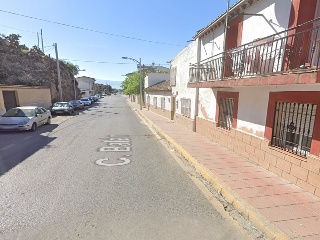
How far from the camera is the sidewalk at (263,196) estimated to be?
10.3 ft

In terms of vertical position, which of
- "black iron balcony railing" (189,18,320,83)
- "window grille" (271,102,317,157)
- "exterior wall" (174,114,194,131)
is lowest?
"exterior wall" (174,114,194,131)

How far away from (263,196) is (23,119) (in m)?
11.9

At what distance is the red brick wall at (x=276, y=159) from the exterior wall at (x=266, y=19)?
3.13 metres

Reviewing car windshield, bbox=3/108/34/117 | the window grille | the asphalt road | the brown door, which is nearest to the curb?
the asphalt road

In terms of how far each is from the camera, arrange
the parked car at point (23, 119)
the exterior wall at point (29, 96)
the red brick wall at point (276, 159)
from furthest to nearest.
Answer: the exterior wall at point (29, 96)
the parked car at point (23, 119)
the red brick wall at point (276, 159)

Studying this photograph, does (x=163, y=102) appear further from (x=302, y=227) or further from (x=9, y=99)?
(x=302, y=227)

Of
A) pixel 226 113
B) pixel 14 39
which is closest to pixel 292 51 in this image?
pixel 226 113

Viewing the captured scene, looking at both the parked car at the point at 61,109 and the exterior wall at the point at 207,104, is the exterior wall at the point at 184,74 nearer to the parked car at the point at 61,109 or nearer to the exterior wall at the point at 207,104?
the exterior wall at the point at 207,104

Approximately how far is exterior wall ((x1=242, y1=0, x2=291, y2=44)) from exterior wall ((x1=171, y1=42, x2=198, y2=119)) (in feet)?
14.1

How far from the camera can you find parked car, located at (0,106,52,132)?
10.4 metres

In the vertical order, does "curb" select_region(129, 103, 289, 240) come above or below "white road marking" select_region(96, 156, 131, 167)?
above

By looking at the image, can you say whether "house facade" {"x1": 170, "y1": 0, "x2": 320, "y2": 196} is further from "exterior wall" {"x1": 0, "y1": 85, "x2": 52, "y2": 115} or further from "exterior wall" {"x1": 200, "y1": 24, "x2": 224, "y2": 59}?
"exterior wall" {"x1": 0, "y1": 85, "x2": 52, "y2": 115}

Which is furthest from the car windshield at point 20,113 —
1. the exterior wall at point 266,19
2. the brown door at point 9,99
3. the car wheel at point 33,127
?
the exterior wall at point 266,19

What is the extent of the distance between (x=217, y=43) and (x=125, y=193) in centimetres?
713
